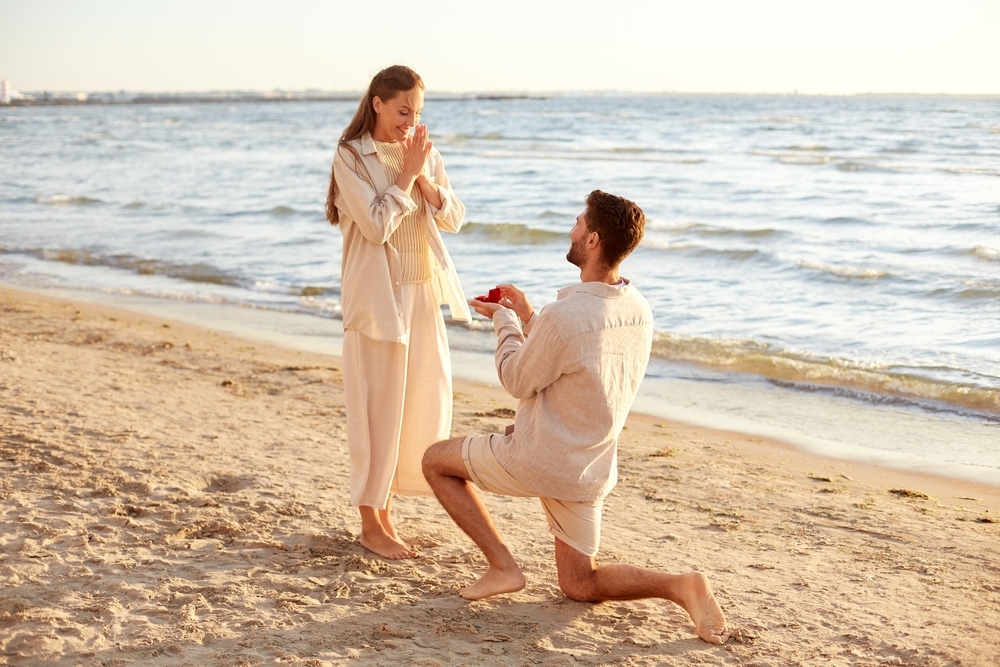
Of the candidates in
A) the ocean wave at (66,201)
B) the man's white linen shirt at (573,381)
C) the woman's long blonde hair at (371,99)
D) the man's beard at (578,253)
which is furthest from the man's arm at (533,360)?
the ocean wave at (66,201)

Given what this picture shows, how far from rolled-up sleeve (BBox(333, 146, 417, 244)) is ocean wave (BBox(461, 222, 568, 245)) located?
11487 mm

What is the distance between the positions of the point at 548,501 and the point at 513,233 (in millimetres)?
12562

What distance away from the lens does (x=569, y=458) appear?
326 centimetres

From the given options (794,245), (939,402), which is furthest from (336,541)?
(794,245)

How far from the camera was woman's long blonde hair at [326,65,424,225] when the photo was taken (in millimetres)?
3768

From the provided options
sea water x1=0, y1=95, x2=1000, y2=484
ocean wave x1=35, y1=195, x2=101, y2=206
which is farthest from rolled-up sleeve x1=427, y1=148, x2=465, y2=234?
ocean wave x1=35, y1=195, x2=101, y2=206

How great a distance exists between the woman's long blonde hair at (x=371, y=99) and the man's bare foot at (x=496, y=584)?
156 cm

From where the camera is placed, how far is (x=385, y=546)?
13.3 ft

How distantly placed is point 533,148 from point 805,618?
109 feet

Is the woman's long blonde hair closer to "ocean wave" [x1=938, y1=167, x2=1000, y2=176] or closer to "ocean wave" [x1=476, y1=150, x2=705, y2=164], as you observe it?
"ocean wave" [x1=938, y1=167, x2=1000, y2=176]

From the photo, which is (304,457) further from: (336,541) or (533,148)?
(533,148)

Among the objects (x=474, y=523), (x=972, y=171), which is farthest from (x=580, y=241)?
(x=972, y=171)

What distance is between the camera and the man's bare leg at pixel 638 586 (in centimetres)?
334

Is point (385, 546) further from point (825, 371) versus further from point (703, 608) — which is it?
point (825, 371)
